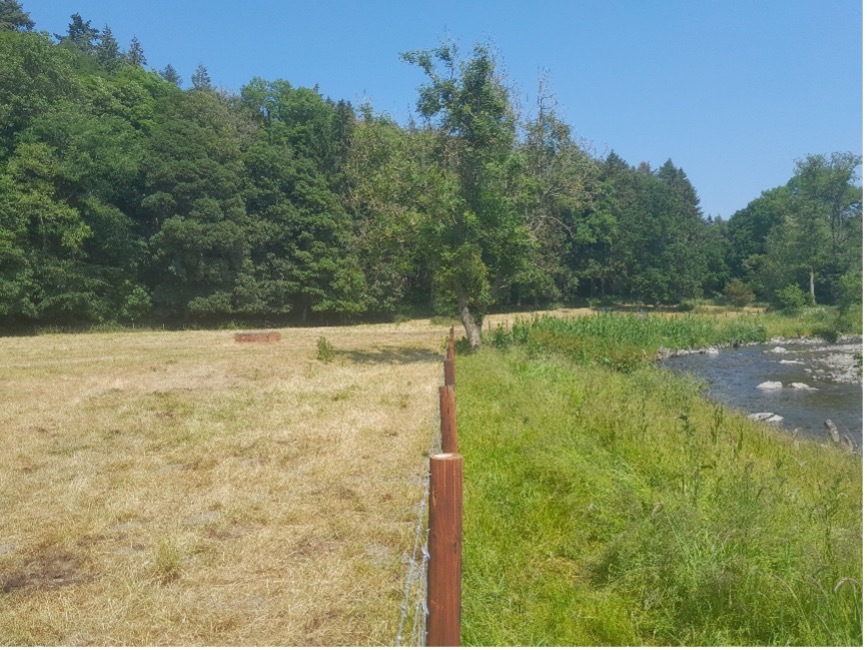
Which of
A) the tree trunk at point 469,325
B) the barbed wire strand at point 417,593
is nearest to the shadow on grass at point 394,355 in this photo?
the tree trunk at point 469,325

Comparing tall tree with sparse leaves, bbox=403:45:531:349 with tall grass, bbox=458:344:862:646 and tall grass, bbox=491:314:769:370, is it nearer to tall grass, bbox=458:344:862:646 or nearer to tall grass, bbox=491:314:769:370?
tall grass, bbox=491:314:769:370

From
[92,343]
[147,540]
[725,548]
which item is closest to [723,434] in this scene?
[725,548]

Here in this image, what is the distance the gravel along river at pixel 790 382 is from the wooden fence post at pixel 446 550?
1211 cm

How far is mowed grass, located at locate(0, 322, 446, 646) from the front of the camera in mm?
4676

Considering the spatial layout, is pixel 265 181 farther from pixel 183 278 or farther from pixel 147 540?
pixel 147 540

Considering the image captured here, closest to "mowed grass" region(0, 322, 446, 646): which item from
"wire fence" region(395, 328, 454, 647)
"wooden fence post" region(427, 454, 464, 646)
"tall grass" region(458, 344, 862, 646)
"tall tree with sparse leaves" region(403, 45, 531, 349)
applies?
"wire fence" region(395, 328, 454, 647)

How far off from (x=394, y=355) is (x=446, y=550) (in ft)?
69.7

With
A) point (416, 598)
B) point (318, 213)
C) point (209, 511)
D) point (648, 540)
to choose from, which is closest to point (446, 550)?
point (416, 598)

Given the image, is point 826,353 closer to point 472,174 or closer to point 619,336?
point 619,336

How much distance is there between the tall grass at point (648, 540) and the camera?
163 inches

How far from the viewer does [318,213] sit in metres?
46.4

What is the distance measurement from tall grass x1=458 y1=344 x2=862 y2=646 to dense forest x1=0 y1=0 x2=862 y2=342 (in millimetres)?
12340

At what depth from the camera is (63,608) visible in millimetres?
4855

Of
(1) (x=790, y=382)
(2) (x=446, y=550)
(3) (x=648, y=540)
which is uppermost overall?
(2) (x=446, y=550)
